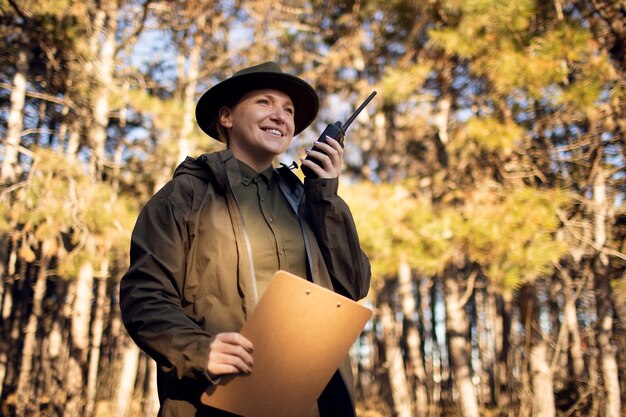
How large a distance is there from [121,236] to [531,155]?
180 inches

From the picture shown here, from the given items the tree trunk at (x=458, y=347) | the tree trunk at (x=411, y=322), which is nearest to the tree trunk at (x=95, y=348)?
the tree trunk at (x=458, y=347)

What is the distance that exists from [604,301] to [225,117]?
599cm

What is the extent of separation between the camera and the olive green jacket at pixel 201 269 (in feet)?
4.06

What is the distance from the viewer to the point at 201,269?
1437 millimetres

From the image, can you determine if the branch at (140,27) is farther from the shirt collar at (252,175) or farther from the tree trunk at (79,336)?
the shirt collar at (252,175)

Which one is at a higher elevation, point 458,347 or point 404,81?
point 404,81

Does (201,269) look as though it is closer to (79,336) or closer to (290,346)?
(290,346)

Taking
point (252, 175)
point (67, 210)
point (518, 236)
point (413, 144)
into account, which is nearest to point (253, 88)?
point (252, 175)

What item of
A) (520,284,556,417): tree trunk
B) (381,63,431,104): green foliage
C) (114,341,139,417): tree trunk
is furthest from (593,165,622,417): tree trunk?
(114,341,139,417): tree trunk

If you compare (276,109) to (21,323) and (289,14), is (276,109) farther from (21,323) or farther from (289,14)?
(21,323)

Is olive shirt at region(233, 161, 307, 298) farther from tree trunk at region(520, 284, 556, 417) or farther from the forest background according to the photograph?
tree trunk at region(520, 284, 556, 417)

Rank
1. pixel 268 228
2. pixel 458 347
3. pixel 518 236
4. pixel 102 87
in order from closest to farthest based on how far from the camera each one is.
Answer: pixel 268 228, pixel 518 236, pixel 102 87, pixel 458 347

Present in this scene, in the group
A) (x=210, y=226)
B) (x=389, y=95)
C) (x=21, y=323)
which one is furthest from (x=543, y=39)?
(x=21, y=323)

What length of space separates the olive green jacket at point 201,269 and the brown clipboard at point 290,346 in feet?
0.34
